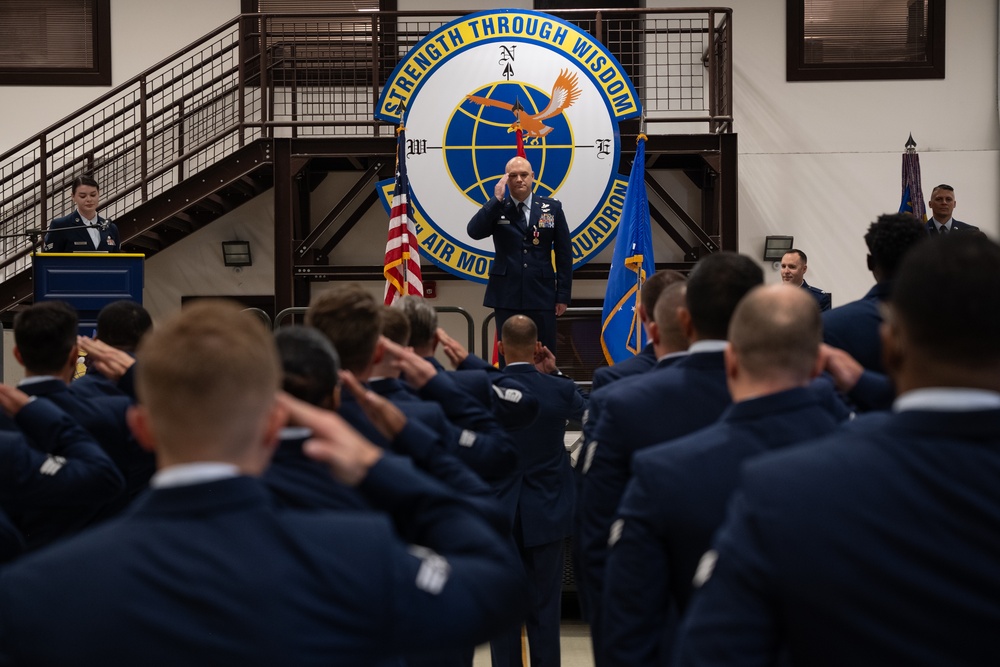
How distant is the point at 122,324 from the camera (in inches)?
135

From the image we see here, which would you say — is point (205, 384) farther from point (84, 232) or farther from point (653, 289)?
point (84, 232)

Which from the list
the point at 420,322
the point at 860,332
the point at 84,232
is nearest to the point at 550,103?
the point at 84,232

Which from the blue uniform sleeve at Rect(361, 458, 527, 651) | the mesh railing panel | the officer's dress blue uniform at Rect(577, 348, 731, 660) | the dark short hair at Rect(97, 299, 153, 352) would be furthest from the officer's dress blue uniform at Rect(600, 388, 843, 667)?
the mesh railing panel

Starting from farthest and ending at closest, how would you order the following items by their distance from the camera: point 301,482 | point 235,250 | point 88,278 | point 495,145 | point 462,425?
point 235,250
point 495,145
point 88,278
point 462,425
point 301,482

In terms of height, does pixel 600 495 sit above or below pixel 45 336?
below

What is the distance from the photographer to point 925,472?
117 centimetres

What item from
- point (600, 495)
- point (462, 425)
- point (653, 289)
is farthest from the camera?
point (653, 289)


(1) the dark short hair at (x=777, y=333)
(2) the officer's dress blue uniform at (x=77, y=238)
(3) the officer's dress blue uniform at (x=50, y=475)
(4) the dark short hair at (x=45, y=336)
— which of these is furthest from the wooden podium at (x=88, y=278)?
(1) the dark short hair at (x=777, y=333)

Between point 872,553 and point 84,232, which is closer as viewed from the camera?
point 872,553

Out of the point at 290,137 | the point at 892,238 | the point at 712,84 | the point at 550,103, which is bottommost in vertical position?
the point at 892,238

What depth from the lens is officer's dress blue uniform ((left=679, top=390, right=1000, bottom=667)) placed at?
1.15 meters

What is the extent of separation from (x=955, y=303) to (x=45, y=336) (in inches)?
94.4

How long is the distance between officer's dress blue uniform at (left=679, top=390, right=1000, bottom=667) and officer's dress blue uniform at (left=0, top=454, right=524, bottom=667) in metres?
0.38

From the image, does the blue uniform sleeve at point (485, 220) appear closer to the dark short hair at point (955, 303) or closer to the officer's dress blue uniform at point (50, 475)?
the officer's dress blue uniform at point (50, 475)
